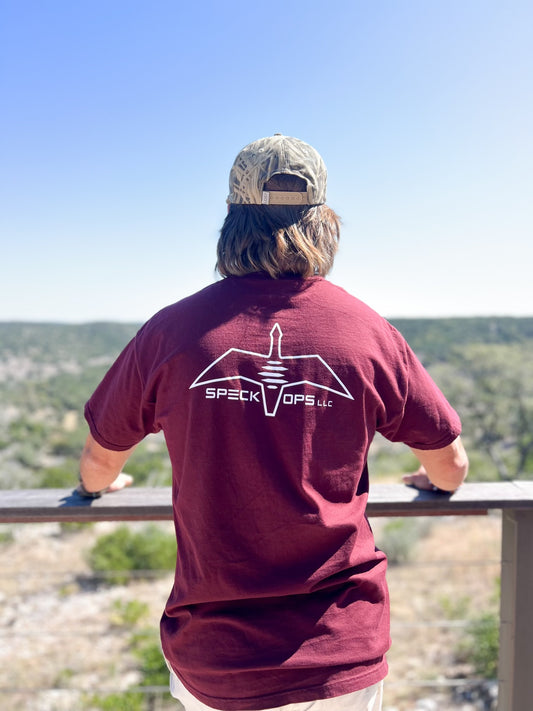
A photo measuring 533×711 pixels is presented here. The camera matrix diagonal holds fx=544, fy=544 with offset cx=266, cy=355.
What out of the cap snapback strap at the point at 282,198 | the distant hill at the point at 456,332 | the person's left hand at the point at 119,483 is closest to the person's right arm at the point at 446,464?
the cap snapback strap at the point at 282,198

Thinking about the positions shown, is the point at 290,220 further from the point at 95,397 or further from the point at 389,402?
the point at 95,397

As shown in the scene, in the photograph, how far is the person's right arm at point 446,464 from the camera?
3.06 ft

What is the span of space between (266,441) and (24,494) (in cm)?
66

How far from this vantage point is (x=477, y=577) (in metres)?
8.40

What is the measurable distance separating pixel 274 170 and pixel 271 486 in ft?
1.54

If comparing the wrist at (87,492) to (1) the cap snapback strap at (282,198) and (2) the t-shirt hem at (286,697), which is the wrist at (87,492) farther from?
(1) the cap snapback strap at (282,198)

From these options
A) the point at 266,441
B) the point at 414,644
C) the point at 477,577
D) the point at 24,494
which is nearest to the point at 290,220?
the point at 266,441

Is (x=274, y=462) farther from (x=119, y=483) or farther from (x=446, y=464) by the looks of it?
(x=119, y=483)

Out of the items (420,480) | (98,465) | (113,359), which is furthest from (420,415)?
(113,359)

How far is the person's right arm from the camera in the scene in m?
0.93

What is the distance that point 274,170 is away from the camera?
32.6 inches

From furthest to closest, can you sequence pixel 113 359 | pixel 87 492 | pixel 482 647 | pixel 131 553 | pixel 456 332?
pixel 456 332 → pixel 113 359 → pixel 131 553 → pixel 482 647 → pixel 87 492

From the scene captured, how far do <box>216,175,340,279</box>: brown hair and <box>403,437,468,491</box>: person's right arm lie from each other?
1.20 feet

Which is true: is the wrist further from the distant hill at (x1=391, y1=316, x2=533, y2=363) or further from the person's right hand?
the distant hill at (x1=391, y1=316, x2=533, y2=363)
